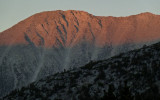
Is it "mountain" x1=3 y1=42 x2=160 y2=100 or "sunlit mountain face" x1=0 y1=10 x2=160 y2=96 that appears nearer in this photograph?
"mountain" x1=3 y1=42 x2=160 y2=100

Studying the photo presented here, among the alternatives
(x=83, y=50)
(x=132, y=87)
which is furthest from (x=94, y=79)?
(x=83, y=50)

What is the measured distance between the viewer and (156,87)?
64.2m

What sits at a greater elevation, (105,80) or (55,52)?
(105,80)

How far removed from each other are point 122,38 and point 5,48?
224 ft

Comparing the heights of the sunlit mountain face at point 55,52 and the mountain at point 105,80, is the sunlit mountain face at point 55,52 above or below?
below

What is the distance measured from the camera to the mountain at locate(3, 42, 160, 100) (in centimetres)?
6981

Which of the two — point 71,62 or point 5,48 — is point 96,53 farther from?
point 5,48

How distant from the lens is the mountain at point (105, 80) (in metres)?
69.8

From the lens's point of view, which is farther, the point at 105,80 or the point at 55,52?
the point at 55,52

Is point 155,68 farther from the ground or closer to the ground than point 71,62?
farther from the ground

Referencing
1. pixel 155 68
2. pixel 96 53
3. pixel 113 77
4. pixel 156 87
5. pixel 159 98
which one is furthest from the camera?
pixel 96 53

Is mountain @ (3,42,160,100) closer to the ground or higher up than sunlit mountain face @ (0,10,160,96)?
higher up

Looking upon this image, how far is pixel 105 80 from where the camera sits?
77.9m

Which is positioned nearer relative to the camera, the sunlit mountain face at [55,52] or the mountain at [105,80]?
the mountain at [105,80]
